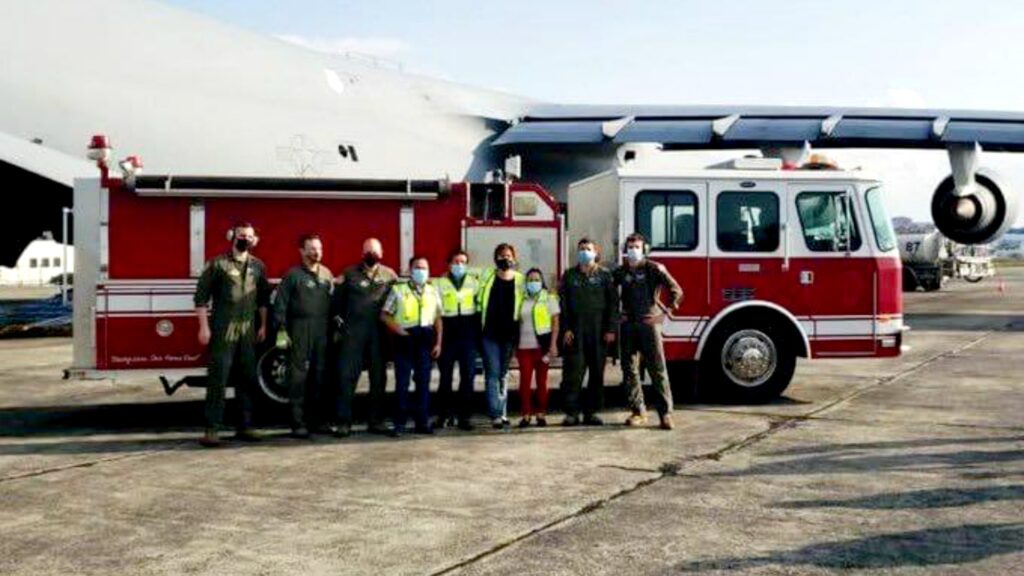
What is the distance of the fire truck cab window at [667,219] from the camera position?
11.2 meters

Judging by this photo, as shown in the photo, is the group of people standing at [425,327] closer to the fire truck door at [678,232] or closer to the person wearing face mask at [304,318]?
the person wearing face mask at [304,318]

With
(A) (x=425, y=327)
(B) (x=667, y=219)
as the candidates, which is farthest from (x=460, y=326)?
(B) (x=667, y=219)

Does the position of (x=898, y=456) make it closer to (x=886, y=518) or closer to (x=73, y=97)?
(x=886, y=518)

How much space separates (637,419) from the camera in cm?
1020

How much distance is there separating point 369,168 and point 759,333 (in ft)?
36.4

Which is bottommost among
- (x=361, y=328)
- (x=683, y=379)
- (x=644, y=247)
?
(x=683, y=379)

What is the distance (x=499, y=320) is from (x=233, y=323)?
255 centimetres

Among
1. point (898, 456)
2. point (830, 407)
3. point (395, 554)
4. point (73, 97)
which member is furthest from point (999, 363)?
point (73, 97)

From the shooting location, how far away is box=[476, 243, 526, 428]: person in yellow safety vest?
1002 cm

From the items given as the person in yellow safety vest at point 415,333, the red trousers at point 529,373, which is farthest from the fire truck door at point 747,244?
the person in yellow safety vest at point 415,333

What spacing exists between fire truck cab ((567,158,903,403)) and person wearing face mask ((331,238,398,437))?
281 cm

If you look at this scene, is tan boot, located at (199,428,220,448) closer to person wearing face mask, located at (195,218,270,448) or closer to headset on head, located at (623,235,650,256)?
person wearing face mask, located at (195,218,270,448)

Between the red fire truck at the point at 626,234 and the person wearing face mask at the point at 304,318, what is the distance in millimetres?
750

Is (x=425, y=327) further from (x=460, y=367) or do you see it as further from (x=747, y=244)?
(x=747, y=244)
